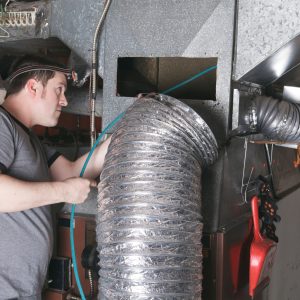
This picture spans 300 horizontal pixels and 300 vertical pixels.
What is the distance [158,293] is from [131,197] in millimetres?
256

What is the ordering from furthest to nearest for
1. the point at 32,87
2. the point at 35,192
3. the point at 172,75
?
the point at 172,75
the point at 32,87
the point at 35,192

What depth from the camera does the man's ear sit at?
159 centimetres

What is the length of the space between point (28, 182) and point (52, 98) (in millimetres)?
430

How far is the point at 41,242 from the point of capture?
5.07ft

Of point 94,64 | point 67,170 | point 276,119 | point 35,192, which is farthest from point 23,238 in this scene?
point 276,119

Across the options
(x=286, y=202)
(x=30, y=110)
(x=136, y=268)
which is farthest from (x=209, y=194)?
(x=286, y=202)

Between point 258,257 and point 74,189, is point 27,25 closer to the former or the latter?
point 74,189

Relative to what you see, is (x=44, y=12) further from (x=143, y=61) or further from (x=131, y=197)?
(x=131, y=197)

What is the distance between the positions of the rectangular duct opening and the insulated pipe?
1.60 feet

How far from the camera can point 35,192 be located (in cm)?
133

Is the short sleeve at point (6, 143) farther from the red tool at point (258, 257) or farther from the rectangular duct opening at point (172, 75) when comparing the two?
the red tool at point (258, 257)

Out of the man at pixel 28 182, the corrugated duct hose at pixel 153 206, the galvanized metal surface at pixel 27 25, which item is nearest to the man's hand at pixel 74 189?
the man at pixel 28 182

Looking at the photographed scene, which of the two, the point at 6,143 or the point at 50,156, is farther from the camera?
the point at 50,156

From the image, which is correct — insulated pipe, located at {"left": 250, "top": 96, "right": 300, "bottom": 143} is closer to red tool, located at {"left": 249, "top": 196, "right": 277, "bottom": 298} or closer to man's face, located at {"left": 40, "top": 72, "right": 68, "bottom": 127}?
red tool, located at {"left": 249, "top": 196, "right": 277, "bottom": 298}
